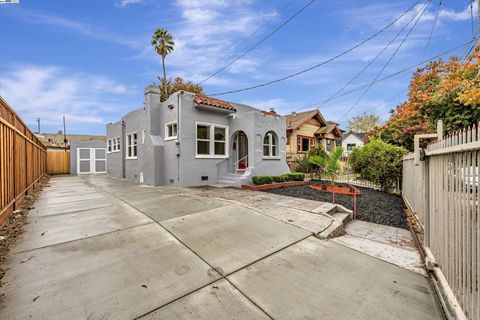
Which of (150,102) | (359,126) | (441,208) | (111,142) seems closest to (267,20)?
(150,102)

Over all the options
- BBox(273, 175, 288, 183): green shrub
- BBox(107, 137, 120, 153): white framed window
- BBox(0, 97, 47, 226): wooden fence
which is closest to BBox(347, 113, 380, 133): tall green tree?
BBox(273, 175, 288, 183): green shrub

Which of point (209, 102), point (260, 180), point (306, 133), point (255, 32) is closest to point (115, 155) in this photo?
point (209, 102)

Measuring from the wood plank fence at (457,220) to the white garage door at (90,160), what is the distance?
2480 centimetres

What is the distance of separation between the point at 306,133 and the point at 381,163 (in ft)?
36.4

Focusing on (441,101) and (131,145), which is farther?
(131,145)

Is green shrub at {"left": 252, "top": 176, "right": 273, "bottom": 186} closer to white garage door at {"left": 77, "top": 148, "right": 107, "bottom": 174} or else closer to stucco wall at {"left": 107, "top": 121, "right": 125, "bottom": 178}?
stucco wall at {"left": 107, "top": 121, "right": 125, "bottom": 178}

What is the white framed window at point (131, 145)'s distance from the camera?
1347 centimetres

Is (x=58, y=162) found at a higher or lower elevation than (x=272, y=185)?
higher

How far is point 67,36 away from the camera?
1005 cm

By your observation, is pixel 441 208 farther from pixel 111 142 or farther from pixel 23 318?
pixel 111 142

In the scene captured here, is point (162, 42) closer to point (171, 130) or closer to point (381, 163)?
point (171, 130)

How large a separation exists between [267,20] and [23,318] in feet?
40.8

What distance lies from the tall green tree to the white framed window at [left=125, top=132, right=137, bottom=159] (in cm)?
4130

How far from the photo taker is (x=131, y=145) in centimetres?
1380
